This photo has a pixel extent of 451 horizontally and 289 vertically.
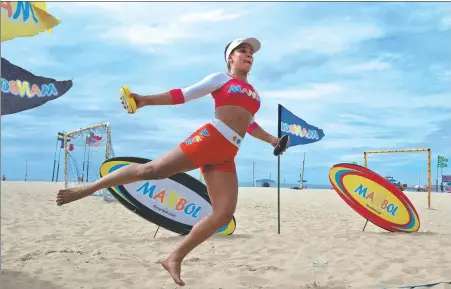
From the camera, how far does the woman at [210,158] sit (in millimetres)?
3184

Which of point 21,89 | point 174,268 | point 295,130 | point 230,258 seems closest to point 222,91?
point 174,268

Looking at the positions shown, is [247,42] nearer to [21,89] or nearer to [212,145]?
[212,145]

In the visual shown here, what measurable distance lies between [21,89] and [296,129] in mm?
4576

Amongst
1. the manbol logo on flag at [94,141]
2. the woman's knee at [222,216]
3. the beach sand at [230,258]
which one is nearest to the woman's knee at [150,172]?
the woman's knee at [222,216]

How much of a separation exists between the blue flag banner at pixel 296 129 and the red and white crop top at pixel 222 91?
4.70 m

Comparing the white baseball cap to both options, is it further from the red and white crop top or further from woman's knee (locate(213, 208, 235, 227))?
woman's knee (locate(213, 208, 235, 227))

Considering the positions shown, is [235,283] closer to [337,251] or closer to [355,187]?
[337,251]

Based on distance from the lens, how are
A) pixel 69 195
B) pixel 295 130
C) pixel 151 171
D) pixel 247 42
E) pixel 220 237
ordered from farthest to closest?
pixel 295 130 < pixel 220 237 < pixel 247 42 < pixel 69 195 < pixel 151 171

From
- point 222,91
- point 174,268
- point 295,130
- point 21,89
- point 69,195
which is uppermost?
point 21,89

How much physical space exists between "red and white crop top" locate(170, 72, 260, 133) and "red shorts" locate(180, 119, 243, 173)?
18 centimetres

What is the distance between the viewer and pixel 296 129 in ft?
27.2

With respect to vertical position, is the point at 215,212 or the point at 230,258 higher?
the point at 215,212

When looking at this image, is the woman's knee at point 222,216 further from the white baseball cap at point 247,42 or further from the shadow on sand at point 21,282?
the shadow on sand at point 21,282

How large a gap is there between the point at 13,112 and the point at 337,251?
459 cm
